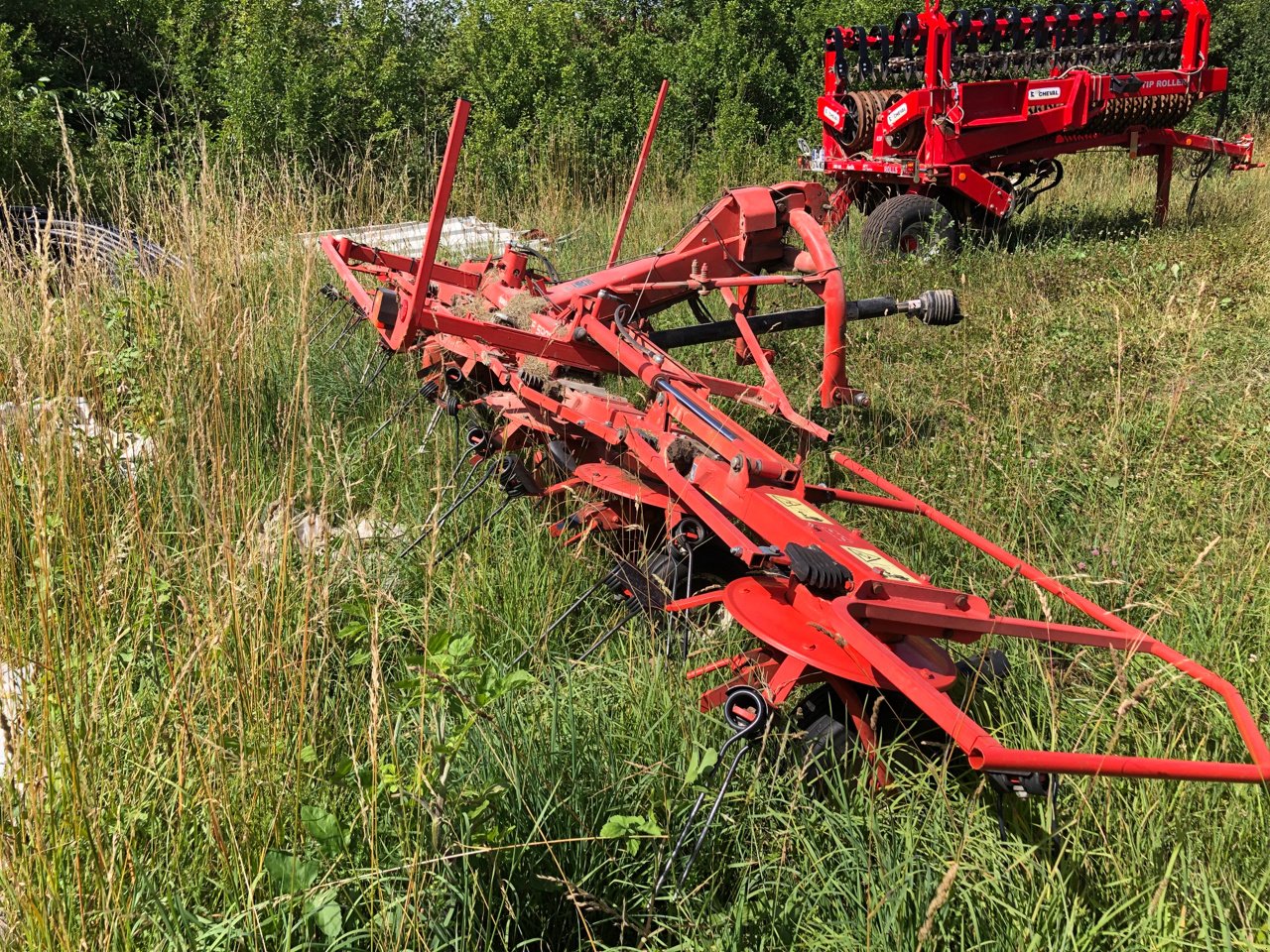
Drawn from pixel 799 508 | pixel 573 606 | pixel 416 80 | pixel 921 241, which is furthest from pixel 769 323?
pixel 416 80

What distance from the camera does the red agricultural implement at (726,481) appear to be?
1995 millimetres

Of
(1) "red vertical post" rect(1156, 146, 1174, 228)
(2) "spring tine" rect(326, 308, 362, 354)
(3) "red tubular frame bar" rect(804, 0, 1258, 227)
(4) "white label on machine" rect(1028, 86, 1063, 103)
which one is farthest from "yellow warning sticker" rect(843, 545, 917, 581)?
(1) "red vertical post" rect(1156, 146, 1174, 228)

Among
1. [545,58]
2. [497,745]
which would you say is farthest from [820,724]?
[545,58]

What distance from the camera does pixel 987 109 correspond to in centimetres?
722

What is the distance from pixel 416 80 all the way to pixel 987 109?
18.1ft

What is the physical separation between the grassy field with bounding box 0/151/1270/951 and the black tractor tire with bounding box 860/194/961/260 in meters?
3.52

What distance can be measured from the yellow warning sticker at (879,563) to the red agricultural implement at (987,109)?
17.0ft

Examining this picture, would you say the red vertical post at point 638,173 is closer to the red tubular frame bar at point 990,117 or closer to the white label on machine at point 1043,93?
the red tubular frame bar at point 990,117

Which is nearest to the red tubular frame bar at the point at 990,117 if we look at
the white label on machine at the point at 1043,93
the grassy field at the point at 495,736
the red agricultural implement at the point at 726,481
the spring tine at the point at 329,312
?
the white label on machine at the point at 1043,93

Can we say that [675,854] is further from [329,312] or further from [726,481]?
[329,312]

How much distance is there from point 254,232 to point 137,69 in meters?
5.54

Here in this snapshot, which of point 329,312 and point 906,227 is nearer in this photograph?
point 329,312

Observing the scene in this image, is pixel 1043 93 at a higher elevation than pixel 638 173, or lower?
higher

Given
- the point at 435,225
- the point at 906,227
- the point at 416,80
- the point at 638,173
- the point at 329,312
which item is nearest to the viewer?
the point at 435,225
